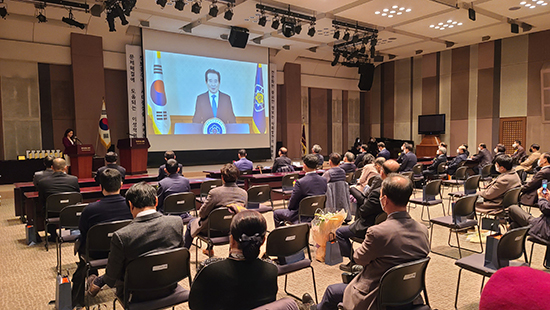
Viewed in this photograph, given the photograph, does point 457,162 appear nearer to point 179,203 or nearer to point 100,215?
point 179,203

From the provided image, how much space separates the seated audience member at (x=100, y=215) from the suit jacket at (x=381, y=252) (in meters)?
2.07

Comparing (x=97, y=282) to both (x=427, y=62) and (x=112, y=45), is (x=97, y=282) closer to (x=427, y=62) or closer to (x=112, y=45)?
(x=112, y=45)

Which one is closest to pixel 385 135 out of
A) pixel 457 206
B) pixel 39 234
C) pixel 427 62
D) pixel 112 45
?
pixel 427 62

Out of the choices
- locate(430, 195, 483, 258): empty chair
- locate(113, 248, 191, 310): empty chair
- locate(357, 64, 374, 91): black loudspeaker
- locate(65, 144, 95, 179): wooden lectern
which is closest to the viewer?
locate(113, 248, 191, 310): empty chair

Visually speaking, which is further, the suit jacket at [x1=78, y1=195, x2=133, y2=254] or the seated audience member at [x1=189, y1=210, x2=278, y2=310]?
the suit jacket at [x1=78, y1=195, x2=133, y2=254]

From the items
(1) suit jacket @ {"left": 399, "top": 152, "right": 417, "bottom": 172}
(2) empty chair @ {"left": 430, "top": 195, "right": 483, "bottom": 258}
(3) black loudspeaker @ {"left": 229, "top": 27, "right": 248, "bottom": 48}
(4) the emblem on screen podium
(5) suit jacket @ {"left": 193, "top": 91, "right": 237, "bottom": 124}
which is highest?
(3) black loudspeaker @ {"left": 229, "top": 27, "right": 248, "bottom": 48}

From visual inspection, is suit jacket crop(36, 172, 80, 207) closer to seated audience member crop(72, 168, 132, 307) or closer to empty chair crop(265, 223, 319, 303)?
seated audience member crop(72, 168, 132, 307)

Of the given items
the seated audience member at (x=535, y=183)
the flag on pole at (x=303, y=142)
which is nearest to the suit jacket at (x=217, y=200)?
the seated audience member at (x=535, y=183)

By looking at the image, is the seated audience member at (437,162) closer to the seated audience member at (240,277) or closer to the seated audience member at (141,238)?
the seated audience member at (141,238)

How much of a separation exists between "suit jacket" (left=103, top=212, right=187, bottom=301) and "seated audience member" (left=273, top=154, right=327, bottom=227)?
7.42ft

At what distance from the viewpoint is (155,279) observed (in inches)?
90.7

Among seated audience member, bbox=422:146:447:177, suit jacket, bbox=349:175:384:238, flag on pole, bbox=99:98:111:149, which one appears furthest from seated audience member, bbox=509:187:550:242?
flag on pole, bbox=99:98:111:149

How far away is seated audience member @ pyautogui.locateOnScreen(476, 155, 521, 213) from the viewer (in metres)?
4.73

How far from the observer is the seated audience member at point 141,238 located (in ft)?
7.55
